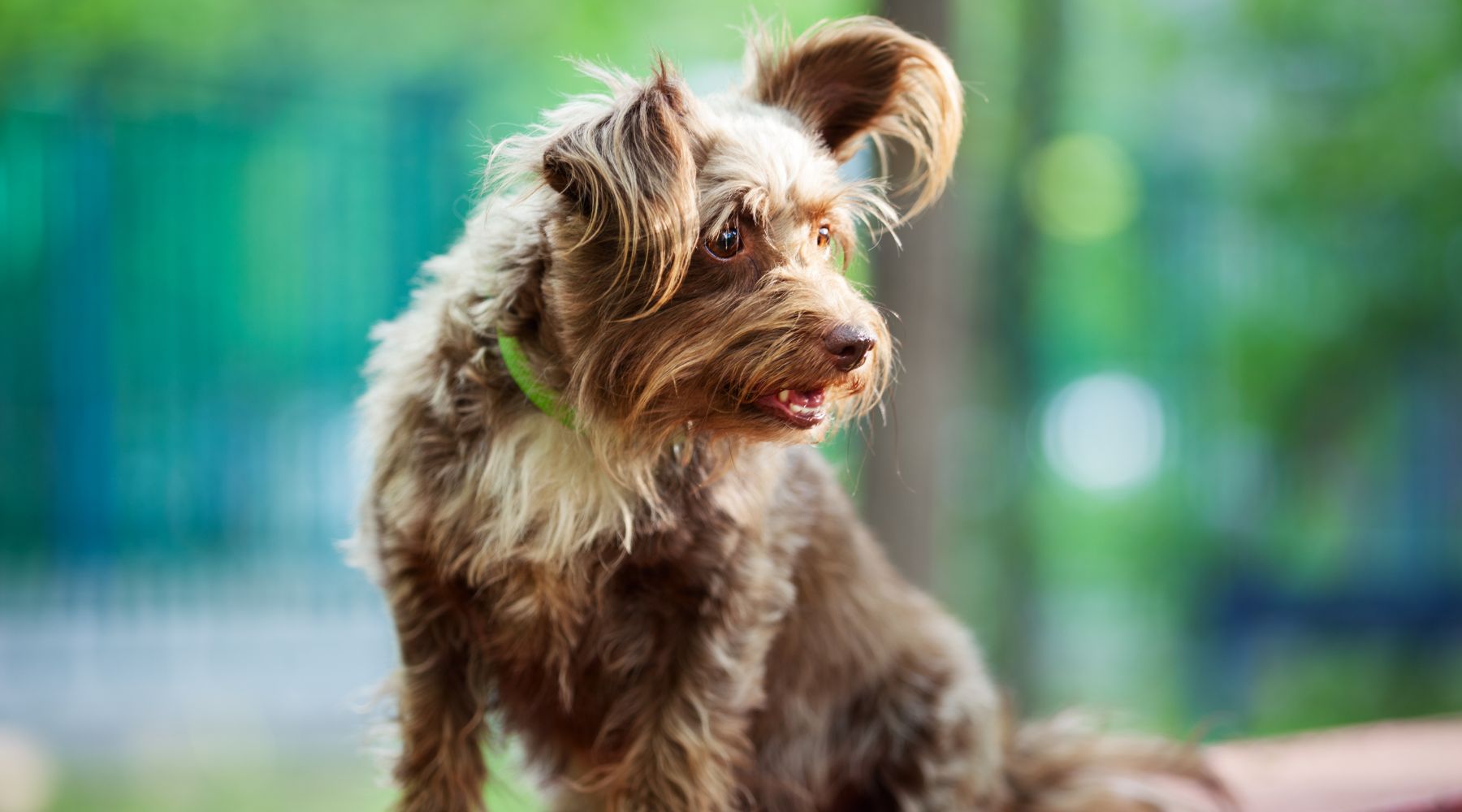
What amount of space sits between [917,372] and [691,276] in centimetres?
272

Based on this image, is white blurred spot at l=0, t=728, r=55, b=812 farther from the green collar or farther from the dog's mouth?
the dog's mouth

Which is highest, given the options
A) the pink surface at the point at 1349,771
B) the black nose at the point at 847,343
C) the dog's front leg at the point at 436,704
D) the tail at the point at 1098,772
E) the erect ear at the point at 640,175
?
the erect ear at the point at 640,175

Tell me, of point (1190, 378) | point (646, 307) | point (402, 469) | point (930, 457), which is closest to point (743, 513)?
point (646, 307)

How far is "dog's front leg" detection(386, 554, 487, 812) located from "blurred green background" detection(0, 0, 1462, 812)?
2721mm

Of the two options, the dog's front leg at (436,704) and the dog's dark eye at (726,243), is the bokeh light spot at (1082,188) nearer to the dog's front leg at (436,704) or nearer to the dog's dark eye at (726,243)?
the dog's dark eye at (726,243)

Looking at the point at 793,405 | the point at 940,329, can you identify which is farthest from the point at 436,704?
the point at 940,329

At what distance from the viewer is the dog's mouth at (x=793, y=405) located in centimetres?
222

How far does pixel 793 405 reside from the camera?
7.33 ft

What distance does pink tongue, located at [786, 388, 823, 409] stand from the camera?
222 cm

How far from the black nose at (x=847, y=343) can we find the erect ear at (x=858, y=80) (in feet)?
1.77

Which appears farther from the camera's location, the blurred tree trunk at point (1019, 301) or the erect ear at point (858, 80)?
the blurred tree trunk at point (1019, 301)

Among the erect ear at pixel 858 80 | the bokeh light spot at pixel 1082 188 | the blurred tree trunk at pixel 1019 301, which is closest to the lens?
the erect ear at pixel 858 80

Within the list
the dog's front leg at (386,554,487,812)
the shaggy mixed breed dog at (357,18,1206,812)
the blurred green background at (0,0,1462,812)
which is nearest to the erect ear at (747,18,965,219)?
the shaggy mixed breed dog at (357,18,1206,812)

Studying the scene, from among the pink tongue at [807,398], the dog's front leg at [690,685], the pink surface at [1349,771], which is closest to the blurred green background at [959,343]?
the pink surface at [1349,771]
